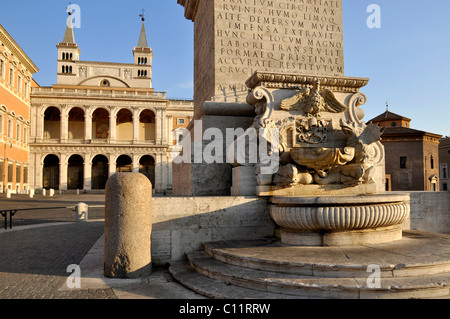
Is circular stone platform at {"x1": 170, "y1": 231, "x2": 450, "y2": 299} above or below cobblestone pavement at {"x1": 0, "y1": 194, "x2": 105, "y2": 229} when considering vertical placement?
above

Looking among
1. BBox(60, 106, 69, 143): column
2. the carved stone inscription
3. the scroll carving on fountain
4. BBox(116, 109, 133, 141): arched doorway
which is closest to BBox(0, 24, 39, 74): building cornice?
BBox(60, 106, 69, 143): column

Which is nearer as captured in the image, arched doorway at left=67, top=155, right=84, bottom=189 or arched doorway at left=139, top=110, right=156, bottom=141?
arched doorway at left=67, top=155, right=84, bottom=189

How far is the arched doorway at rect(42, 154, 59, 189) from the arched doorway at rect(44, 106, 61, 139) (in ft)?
12.4

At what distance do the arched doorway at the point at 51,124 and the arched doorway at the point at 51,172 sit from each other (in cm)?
379

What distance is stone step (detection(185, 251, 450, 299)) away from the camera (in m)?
3.42

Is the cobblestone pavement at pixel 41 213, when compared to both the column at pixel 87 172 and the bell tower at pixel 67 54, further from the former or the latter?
the bell tower at pixel 67 54

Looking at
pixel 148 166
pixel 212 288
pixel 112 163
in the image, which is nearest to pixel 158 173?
pixel 148 166

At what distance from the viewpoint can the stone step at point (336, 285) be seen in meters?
3.42

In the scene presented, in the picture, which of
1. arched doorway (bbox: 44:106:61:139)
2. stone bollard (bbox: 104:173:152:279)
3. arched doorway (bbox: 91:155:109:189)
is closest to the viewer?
stone bollard (bbox: 104:173:152:279)

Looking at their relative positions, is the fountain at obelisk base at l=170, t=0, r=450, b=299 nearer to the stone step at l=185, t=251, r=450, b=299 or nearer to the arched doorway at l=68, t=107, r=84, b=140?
the stone step at l=185, t=251, r=450, b=299

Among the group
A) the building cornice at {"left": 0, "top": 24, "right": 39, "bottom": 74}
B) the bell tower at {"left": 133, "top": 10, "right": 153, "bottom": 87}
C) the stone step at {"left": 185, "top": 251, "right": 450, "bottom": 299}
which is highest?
the bell tower at {"left": 133, "top": 10, "right": 153, "bottom": 87}

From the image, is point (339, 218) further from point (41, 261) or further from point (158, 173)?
point (158, 173)

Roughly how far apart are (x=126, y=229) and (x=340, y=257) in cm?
284

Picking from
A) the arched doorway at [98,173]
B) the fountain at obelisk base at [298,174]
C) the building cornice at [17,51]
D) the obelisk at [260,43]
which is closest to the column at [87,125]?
the arched doorway at [98,173]
